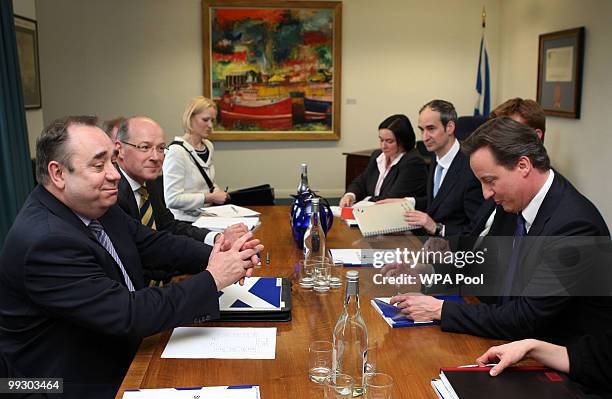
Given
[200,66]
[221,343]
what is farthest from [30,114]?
[221,343]

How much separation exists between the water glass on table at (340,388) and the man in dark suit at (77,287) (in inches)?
20.7

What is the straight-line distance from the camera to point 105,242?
81.7 inches

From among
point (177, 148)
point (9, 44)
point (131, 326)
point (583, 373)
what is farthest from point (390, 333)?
point (9, 44)

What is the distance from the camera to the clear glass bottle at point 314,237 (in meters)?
2.65

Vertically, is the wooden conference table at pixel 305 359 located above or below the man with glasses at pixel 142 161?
below

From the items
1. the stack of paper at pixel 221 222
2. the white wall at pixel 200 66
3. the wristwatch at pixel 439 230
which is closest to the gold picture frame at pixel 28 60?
the white wall at pixel 200 66

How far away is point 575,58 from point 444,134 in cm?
310

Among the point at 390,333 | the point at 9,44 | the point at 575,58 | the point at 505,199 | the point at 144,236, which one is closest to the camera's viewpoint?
the point at 390,333

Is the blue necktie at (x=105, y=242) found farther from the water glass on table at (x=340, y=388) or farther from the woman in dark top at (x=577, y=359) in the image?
the woman in dark top at (x=577, y=359)

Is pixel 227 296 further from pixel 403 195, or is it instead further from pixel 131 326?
pixel 403 195

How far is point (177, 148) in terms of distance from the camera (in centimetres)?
436

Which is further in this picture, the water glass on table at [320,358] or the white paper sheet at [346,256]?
the white paper sheet at [346,256]

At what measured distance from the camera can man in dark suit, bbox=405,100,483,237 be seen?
338 cm

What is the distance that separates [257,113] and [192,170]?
420 cm
